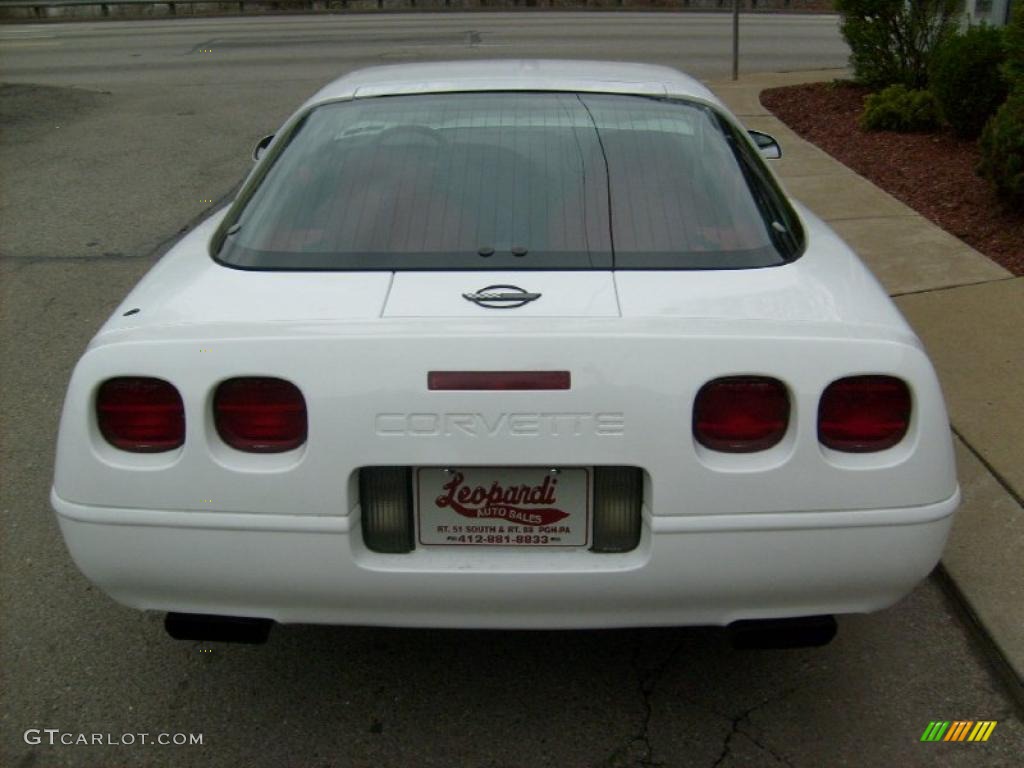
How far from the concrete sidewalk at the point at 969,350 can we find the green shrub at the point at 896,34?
2464mm

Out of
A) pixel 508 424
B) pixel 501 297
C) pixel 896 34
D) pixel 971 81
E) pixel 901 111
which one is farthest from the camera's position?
pixel 896 34

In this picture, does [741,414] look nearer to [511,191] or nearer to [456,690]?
[511,191]

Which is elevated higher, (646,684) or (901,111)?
(901,111)

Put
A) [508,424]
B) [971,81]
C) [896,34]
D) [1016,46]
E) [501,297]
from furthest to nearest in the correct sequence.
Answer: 1. [896,34]
2. [971,81]
3. [1016,46]
4. [501,297]
5. [508,424]

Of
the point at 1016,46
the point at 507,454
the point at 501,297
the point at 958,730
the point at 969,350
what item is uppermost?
the point at 1016,46

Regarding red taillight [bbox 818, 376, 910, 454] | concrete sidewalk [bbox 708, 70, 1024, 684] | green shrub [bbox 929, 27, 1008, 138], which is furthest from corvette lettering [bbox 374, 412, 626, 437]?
green shrub [bbox 929, 27, 1008, 138]

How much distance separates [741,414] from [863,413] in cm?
29

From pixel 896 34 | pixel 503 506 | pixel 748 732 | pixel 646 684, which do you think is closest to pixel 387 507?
pixel 503 506

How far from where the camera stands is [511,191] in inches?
126

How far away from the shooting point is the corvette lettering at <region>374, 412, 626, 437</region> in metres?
2.45

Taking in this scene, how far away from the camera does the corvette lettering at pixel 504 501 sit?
2549mm

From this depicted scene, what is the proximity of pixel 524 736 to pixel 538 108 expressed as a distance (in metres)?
1.89

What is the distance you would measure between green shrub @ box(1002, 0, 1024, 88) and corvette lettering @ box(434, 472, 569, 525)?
5764 mm

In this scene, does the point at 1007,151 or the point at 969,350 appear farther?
the point at 1007,151
